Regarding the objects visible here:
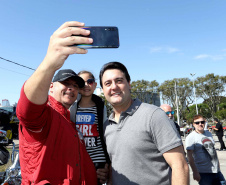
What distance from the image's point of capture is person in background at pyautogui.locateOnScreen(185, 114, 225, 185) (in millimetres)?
3723

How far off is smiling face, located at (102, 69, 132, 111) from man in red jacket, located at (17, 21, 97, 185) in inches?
17.5

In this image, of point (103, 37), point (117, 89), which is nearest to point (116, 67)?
point (117, 89)

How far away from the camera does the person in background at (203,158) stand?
12.2ft

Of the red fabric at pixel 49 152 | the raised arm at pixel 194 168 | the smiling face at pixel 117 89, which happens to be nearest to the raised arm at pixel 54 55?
the red fabric at pixel 49 152

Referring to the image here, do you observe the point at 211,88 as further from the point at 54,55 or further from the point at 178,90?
the point at 54,55

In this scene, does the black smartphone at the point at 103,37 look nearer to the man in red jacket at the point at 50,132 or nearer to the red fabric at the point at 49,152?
the man in red jacket at the point at 50,132

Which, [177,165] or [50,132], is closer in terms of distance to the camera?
[50,132]

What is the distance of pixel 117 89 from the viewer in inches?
75.3

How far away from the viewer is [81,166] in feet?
4.99

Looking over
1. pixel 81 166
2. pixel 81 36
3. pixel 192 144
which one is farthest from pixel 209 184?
pixel 81 36

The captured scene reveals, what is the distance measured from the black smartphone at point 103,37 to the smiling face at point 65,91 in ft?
3.11

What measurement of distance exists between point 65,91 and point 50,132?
2.33 ft

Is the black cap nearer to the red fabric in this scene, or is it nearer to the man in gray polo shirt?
the man in gray polo shirt

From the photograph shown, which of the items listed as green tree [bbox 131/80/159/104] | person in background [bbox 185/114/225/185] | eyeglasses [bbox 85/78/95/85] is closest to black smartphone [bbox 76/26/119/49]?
eyeglasses [bbox 85/78/95/85]
